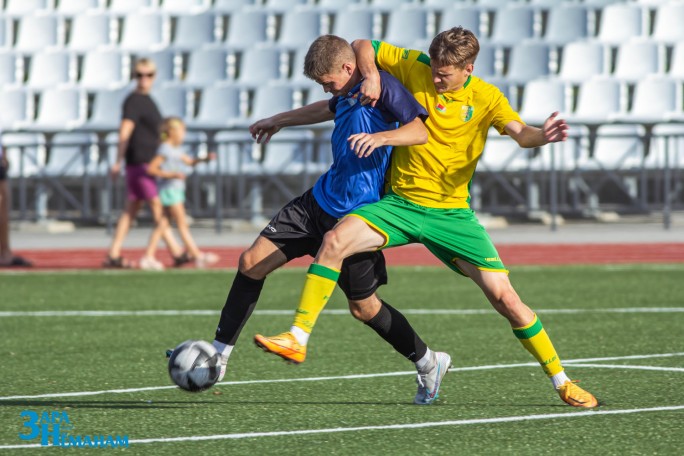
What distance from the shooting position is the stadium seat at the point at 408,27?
23.2 metres

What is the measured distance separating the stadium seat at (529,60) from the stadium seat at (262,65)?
3977 millimetres

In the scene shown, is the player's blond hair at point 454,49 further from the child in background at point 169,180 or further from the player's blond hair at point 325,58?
the child in background at point 169,180

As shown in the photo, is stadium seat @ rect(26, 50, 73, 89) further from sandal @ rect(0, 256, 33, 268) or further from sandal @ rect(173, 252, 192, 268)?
sandal @ rect(173, 252, 192, 268)

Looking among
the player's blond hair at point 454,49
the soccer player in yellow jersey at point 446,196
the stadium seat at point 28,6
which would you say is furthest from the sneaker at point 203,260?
the stadium seat at point 28,6

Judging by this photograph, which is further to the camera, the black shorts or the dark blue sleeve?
the black shorts

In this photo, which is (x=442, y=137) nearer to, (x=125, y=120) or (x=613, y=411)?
(x=613, y=411)

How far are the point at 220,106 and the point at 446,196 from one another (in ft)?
58.4

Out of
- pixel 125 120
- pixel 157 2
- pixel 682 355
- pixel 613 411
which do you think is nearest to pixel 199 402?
pixel 613 411

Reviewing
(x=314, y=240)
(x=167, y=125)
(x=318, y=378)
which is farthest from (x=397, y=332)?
(x=167, y=125)

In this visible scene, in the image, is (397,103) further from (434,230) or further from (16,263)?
(16,263)

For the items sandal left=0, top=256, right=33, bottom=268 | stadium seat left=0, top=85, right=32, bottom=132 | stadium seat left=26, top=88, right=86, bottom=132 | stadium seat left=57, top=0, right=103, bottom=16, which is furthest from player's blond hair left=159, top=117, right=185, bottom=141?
stadium seat left=57, top=0, right=103, bottom=16

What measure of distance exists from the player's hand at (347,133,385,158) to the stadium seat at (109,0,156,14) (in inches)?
779

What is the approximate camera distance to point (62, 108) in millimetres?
24391

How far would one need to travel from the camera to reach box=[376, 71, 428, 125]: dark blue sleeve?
6.04 m
